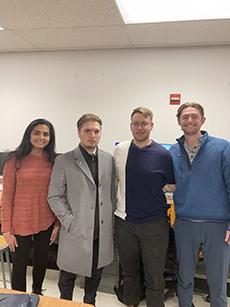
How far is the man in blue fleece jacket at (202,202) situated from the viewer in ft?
5.98

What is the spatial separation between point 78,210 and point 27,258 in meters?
0.57

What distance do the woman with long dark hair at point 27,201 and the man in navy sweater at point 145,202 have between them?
53cm

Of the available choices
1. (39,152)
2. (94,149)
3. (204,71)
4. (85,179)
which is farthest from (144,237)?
(204,71)

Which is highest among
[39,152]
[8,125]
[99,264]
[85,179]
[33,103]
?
[33,103]

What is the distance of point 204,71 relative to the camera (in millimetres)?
3344

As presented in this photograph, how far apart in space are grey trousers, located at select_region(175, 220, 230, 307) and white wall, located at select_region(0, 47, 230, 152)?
180 cm

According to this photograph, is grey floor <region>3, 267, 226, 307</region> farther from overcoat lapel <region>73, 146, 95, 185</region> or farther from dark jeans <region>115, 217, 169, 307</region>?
overcoat lapel <region>73, 146, 95, 185</region>

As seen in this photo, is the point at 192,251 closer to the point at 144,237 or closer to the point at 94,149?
the point at 144,237

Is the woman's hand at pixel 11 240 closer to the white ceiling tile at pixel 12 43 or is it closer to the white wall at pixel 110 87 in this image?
the white wall at pixel 110 87

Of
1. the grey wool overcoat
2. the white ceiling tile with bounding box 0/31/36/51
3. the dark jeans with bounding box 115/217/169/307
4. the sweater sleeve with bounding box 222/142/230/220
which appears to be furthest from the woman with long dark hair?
the white ceiling tile with bounding box 0/31/36/51

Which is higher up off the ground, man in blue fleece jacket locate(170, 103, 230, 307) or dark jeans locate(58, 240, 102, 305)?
man in blue fleece jacket locate(170, 103, 230, 307)

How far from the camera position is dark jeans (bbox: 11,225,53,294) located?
194 centimetres

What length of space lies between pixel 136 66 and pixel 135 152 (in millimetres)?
1972

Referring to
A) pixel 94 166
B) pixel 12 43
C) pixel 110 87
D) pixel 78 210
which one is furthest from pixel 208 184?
pixel 12 43
